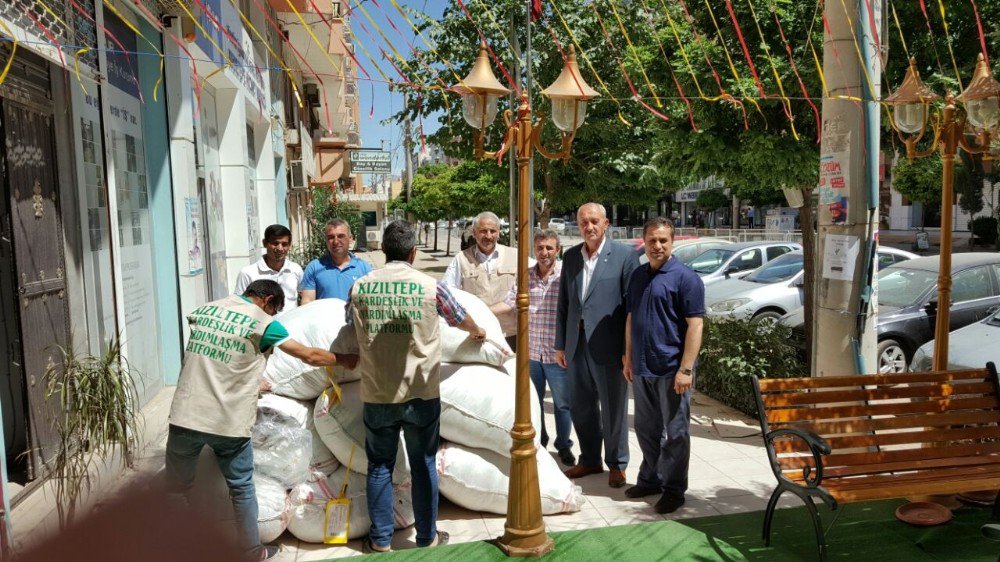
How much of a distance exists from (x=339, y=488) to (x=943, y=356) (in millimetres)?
3791

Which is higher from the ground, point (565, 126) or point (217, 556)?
point (565, 126)

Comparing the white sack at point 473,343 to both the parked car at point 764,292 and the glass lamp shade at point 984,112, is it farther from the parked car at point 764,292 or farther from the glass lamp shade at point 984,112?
the parked car at point 764,292

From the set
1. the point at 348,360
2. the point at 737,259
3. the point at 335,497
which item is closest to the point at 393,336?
the point at 348,360

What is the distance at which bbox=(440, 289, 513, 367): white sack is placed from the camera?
4426 mm

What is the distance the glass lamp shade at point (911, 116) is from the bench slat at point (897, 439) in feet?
6.41

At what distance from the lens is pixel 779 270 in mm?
11844

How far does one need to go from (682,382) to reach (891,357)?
5.44 metres

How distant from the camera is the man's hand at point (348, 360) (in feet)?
12.9

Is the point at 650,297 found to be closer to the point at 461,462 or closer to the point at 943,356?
the point at 461,462

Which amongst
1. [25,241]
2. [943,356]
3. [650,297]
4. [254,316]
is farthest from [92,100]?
[943,356]

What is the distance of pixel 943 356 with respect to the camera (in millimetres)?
4750

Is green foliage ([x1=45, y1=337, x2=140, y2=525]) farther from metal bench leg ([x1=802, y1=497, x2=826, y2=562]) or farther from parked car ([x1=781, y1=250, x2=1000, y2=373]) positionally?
parked car ([x1=781, y1=250, x2=1000, y2=373])

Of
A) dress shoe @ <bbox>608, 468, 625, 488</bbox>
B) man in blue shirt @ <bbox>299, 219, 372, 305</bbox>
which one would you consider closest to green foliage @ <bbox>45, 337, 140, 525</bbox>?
man in blue shirt @ <bbox>299, 219, 372, 305</bbox>

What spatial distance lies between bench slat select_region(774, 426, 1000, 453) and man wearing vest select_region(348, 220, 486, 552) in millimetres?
1878
